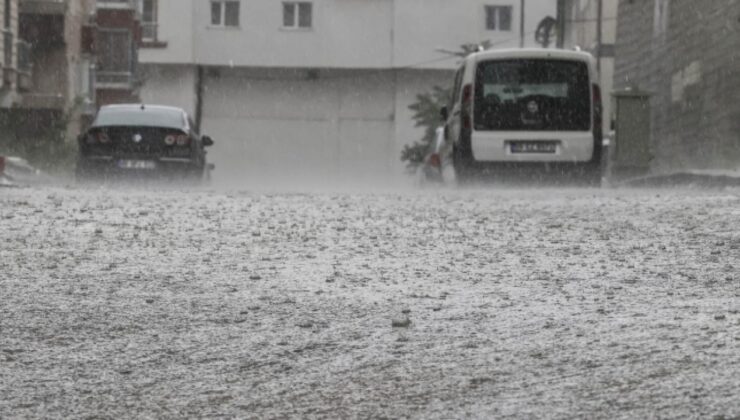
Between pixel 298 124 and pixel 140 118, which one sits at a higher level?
pixel 140 118

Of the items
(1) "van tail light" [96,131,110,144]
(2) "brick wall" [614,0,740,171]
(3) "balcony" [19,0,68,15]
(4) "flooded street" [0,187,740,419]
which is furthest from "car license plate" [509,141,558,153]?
(3) "balcony" [19,0,68,15]

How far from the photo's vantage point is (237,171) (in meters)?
66.2

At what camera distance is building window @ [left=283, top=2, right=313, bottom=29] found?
216ft

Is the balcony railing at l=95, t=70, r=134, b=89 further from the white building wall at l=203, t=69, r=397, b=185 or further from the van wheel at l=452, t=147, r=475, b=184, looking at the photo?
the van wheel at l=452, t=147, r=475, b=184

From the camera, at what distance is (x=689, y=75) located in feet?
106

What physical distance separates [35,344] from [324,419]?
A: 2.02 metres

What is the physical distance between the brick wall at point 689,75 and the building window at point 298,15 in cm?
2637

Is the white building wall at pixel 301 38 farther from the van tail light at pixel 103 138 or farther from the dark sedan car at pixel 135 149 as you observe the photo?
the van tail light at pixel 103 138

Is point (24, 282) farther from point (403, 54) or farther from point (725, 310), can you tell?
point (403, 54)

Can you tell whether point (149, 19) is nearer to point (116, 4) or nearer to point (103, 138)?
point (116, 4)

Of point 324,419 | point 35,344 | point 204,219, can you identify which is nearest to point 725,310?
point 324,419

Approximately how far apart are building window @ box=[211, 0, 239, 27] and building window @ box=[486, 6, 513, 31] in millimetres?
10478

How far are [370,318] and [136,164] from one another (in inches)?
632

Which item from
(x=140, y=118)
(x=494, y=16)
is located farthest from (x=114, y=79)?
(x=140, y=118)
